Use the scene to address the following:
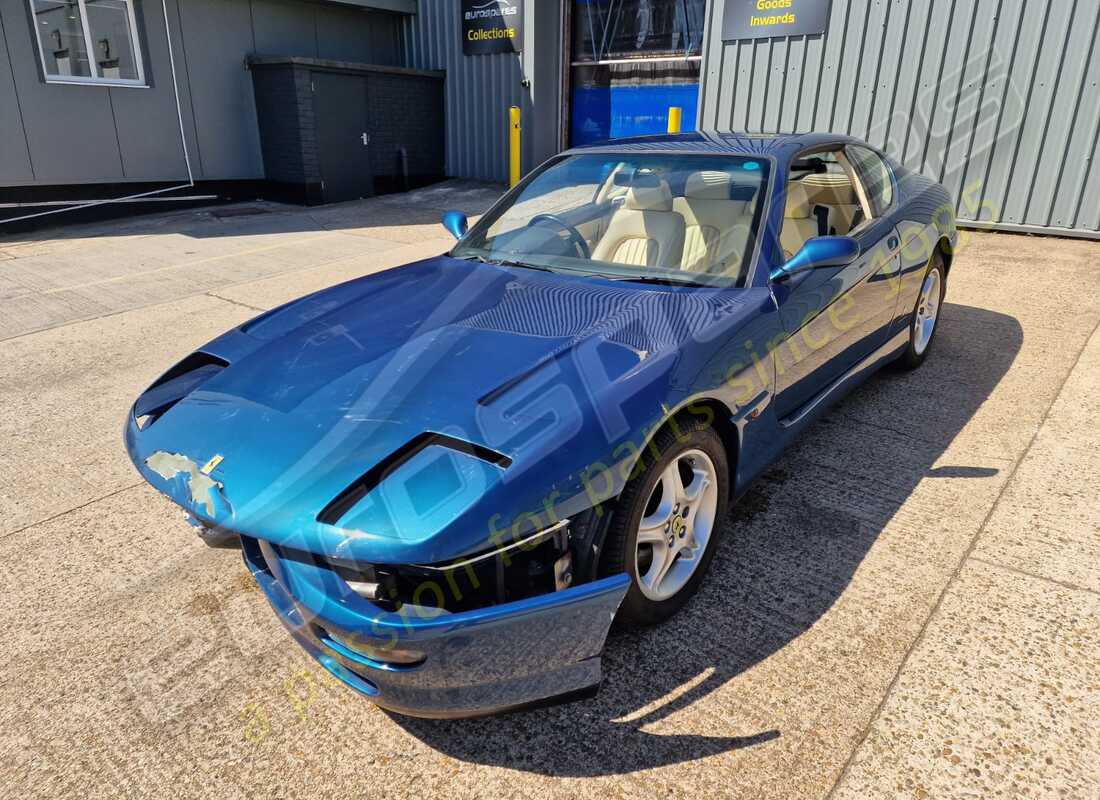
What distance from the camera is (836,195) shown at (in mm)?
3553

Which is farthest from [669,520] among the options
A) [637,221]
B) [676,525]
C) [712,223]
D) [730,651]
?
[637,221]

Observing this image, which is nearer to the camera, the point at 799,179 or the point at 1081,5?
the point at 799,179

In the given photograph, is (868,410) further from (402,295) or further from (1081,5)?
(1081,5)

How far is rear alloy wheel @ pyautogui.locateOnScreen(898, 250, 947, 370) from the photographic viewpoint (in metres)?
4.22

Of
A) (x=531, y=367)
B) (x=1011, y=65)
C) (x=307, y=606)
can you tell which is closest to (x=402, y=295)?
(x=531, y=367)

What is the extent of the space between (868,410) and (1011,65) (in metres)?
6.21

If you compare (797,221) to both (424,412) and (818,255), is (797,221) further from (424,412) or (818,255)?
(424,412)

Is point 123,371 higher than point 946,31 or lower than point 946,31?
lower

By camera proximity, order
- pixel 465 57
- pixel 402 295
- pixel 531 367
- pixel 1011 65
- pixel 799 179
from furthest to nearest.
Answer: pixel 465 57, pixel 1011 65, pixel 799 179, pixel 402 295, pixel 531 367

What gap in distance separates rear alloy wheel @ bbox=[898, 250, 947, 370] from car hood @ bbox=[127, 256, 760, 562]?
84.3 inches

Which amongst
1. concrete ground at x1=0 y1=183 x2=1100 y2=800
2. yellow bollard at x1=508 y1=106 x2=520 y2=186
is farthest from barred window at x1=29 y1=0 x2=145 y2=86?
concrete ground at x1=0 y1=183 x2=1100 y2=800

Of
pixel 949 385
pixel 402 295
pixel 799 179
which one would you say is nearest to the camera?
pixel 402 295

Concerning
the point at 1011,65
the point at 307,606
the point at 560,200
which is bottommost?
the point at 307,606

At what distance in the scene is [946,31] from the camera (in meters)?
8.05
